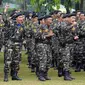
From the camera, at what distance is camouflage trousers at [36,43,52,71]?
12945 millimetres

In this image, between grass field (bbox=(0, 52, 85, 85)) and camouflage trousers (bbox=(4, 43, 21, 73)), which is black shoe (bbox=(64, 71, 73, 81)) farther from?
camouflage trousers (bbox=(4, 43, 21, 73))

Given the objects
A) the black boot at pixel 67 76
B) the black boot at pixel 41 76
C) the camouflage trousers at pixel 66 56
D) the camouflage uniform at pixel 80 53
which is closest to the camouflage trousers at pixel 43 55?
the black boot at pixel 41 76

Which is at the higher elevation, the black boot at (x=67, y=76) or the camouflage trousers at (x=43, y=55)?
the camouflage trousers at (x=43, y=55)

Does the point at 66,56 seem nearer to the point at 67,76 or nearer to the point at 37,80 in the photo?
the point at 67,76

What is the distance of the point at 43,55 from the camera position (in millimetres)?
12945

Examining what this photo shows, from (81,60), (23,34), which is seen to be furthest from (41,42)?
(81,60)

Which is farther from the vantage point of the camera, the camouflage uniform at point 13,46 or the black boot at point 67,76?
the black boot at point 67,76

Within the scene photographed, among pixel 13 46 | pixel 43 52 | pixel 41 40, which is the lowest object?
pixel 43 52

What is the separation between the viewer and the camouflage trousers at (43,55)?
510 inches

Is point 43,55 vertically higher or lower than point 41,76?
higher

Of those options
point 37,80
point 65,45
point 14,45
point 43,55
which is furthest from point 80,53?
point 14,45

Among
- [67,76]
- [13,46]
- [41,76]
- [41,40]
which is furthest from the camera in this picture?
[67,76]

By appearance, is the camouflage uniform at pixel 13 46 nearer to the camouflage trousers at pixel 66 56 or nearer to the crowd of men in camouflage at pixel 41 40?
the crowd of men in camouflage at pixel 41 40

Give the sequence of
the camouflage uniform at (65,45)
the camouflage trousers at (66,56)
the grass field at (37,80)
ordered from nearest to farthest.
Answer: the grass field at (37,80)
the camouflage uniform at (65,45)
the camouflage trousers at (66,56)
